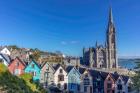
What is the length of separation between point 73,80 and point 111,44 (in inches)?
4519

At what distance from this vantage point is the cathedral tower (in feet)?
539

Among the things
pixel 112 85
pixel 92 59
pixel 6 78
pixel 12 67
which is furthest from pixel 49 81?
pixel 92 59

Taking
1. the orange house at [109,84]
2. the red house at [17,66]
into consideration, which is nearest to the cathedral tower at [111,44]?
the orange house at [109,84]

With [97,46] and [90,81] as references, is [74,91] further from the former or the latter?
[97,46]

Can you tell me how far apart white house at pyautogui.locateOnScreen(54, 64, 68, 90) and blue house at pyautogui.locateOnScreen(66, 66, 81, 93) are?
1.05 meters

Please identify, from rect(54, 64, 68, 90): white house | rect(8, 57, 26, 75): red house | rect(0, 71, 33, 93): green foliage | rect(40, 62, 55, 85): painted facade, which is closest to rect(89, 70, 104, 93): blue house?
rect(54, 64, 68, 90): white house

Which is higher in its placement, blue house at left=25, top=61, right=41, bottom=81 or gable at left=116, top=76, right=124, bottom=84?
blue house at left=25, top=61, right=41, bottom=81

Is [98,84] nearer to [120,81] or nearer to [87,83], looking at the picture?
[87,83]

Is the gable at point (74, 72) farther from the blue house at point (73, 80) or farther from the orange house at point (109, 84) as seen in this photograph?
the orange house at point (109, 84)

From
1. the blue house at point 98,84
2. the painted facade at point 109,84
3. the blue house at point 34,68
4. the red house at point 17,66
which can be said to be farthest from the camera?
the blue house at point 98,84

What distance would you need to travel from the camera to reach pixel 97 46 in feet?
524

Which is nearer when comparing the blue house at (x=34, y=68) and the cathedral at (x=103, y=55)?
the blue house at (x=34, y=68)

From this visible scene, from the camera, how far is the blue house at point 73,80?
214 ft

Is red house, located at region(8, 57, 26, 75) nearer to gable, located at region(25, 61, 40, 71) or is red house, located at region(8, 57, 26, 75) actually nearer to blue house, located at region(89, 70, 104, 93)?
gable, located at region(25, 61, 40, 71)
